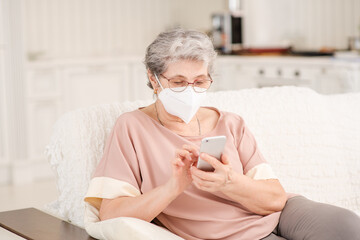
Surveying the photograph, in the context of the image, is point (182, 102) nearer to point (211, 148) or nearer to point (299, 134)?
point (211, 148)

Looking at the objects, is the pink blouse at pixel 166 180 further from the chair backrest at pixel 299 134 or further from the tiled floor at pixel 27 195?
the tiled floor at pixel 27 195

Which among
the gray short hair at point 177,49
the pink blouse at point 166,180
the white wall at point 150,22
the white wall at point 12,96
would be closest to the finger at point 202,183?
the pink blouse at point 166,180

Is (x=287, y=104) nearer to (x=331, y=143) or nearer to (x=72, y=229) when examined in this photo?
(x=331, y=143)

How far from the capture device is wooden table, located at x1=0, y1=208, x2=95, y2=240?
1768 mm

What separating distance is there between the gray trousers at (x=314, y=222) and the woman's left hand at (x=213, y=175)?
0.29 metres

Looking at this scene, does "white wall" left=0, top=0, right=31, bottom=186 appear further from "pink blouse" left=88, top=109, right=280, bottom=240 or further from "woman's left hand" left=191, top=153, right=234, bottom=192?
"woman's left hand" left=191, top=153, right=234, bottom=192

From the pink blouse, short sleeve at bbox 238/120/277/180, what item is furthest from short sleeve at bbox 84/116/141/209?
short sleeve at bbox 238/120/277/180

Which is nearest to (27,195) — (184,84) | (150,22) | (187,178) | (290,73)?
(290,73)

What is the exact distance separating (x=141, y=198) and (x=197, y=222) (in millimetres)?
216

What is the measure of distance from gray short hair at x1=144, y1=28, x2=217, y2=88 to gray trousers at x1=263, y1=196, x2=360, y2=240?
53cm

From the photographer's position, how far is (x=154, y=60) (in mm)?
1979

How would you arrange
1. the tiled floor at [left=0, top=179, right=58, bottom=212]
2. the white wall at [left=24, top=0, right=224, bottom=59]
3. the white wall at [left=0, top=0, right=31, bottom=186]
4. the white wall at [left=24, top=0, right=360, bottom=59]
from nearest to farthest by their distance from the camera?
the tiled floor at [left=0, top=179, right=58, bottom=212] → the white wall at [left=0, top=0, right=31, bottom=186] → the white wall at [left=24, top=0, right=360, bottom=59] → the white wall at [left=24, top=0, right=224, bottom=59]

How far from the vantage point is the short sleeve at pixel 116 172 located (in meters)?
1.83

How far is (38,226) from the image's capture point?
1.86 m
